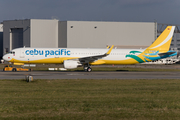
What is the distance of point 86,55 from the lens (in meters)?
40.4

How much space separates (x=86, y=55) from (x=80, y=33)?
41.1 meters

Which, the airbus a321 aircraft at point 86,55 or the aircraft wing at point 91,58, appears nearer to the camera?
the airbus a321 aircraft at point 86,55

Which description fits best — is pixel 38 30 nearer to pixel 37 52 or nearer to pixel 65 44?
pixel 65 44

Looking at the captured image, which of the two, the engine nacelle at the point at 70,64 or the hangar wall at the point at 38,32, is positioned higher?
the hangar wall at the point at 38,32

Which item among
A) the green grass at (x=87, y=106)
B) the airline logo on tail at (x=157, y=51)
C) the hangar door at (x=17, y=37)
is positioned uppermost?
the hangar door at (x=17, y=37)

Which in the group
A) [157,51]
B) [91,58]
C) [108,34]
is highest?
[108,34]

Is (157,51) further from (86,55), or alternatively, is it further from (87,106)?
(87,106)

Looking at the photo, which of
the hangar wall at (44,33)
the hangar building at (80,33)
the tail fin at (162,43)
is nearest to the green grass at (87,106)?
the tail fin at (162,43)

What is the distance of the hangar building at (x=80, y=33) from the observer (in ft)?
264

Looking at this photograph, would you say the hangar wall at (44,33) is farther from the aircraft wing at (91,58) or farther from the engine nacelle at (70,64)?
the engine nacelle at (70,64)

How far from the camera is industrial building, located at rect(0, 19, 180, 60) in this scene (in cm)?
8050

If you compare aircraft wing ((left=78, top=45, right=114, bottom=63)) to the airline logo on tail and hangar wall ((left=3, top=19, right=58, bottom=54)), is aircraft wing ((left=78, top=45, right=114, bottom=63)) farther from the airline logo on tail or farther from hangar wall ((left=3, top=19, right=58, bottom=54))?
hangar wall ((left=3, top=19, right=58, bottom=54))

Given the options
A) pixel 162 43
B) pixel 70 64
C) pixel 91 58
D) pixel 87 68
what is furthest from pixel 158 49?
pixel 70 64

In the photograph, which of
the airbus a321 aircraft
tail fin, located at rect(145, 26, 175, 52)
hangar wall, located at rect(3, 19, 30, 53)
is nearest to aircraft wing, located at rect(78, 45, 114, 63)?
the airbus a321 aircraft
